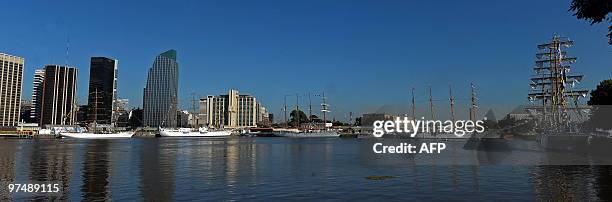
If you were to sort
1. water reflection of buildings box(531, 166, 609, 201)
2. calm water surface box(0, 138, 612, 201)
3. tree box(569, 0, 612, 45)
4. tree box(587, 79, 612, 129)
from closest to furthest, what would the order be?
tree box(569, 0, 612, 45)
water reflection of buildings box(531, 166, 609, 201)
calm water surface box(0, 138, 612, 201)
tree box(587, 79, 612, 129)

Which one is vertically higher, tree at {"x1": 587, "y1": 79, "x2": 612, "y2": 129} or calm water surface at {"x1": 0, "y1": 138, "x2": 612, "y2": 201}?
tree at {"x1": 587, "y1": 79, "x2": 612, "y2": 129}

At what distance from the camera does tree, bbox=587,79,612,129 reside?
253 ft

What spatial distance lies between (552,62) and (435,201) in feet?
329

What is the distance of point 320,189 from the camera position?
27688 millimetres

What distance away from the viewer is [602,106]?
81375mm

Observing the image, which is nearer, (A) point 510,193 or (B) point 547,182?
(A) point 510,193

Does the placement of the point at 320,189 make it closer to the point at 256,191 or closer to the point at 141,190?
the point at 256,191

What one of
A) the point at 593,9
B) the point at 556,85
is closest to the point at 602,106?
the point at 556,85

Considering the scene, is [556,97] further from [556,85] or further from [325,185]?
[325,185]

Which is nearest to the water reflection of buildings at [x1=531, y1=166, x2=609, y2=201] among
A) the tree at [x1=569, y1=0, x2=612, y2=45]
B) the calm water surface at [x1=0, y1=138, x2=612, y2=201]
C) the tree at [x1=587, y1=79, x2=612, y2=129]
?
the calm water surface at [x1=0, y1=138, x2=612, y2=201]

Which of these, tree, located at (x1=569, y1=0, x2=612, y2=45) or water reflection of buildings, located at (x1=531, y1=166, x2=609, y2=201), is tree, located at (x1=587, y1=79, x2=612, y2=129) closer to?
water reflection of buildings, located at (x1=531, y1=166, x2=609, y2=201)

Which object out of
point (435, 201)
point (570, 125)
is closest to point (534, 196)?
point (435, 201)

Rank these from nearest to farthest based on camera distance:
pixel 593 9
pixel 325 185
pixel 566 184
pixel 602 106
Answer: pixel 593 9
pixel 566 184
pixel 325 185
pixel 602 106

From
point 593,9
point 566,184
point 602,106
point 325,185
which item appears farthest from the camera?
point 602,106
